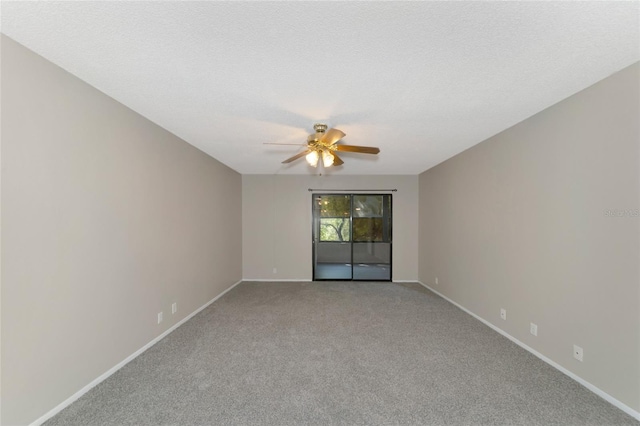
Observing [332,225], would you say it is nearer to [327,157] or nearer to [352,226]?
[352,226]

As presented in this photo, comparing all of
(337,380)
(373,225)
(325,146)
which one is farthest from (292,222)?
(337,380)

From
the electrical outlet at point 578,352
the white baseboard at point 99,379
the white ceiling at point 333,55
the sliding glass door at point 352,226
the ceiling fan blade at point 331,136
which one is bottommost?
the white baseboard at point 99,379

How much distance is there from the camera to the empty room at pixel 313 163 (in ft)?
5.04

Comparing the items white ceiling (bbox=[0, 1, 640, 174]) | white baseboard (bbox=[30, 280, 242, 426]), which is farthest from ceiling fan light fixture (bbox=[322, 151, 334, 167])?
white baseboard (bbox=[30, 280, 242, 426])

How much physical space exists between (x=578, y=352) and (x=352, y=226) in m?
4.14

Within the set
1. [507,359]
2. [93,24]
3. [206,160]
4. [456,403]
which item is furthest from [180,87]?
[507,359]

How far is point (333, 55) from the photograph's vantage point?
1.70m

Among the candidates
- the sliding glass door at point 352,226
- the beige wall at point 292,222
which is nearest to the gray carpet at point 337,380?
the beige wall at point 292,222

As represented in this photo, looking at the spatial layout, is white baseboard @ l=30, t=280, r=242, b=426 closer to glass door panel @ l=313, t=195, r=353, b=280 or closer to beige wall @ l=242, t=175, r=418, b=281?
beige wall @ l=242, t=175, r=418, b=281

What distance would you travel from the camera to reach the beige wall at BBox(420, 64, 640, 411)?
1.89 m

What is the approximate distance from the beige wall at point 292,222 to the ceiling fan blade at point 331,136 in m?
3.18

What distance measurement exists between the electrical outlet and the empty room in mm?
48

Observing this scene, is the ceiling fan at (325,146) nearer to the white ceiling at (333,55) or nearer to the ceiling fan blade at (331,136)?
the ceiling fan blade at (331,136)

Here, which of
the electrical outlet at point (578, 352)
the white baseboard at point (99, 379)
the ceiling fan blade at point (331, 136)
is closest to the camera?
the white baseboard at point (99, 379)
